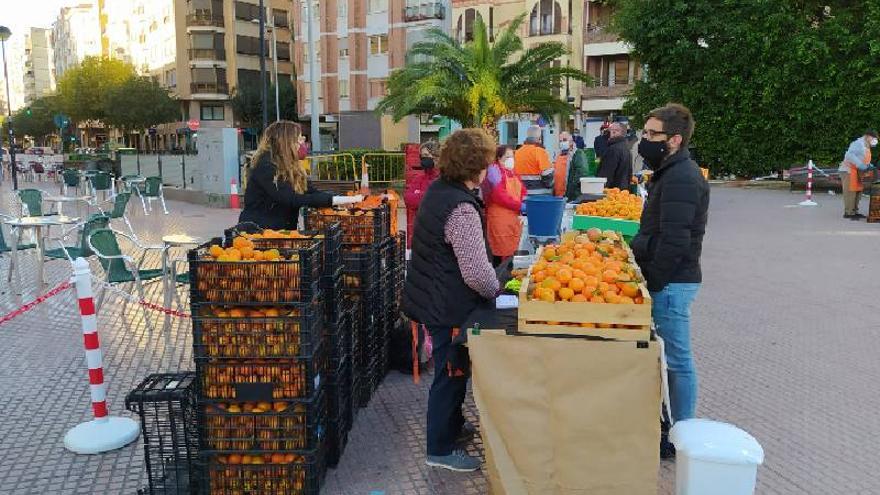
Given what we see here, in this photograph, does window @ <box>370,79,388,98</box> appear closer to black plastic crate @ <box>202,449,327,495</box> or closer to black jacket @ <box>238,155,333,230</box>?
black jacket @ <box>238,155,333,230</box>

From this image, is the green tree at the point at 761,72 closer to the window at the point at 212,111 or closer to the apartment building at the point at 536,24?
the apartment building at the point at 536,24

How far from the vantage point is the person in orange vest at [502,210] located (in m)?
6.26

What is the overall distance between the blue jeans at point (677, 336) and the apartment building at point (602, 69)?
39528 millimetres

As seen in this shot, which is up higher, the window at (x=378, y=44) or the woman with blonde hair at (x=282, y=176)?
the window at (x=378, y=44)

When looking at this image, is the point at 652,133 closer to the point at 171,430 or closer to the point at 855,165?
the point at 171,430

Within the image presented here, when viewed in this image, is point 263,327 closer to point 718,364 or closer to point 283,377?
point 283,377

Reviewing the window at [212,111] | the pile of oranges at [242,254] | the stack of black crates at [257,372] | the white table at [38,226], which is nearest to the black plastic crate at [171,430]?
the stack of black crates at [257,372]

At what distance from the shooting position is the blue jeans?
157 inches

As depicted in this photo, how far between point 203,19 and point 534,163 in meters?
59.0

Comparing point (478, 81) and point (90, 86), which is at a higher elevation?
Result: point (90, 86)

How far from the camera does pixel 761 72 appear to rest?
81.7ft

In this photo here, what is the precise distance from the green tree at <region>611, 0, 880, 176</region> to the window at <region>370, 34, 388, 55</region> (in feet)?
75.6

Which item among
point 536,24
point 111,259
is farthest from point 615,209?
point 536,24

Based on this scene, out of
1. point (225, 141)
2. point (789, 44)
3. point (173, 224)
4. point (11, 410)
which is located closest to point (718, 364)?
point (11, 410)
